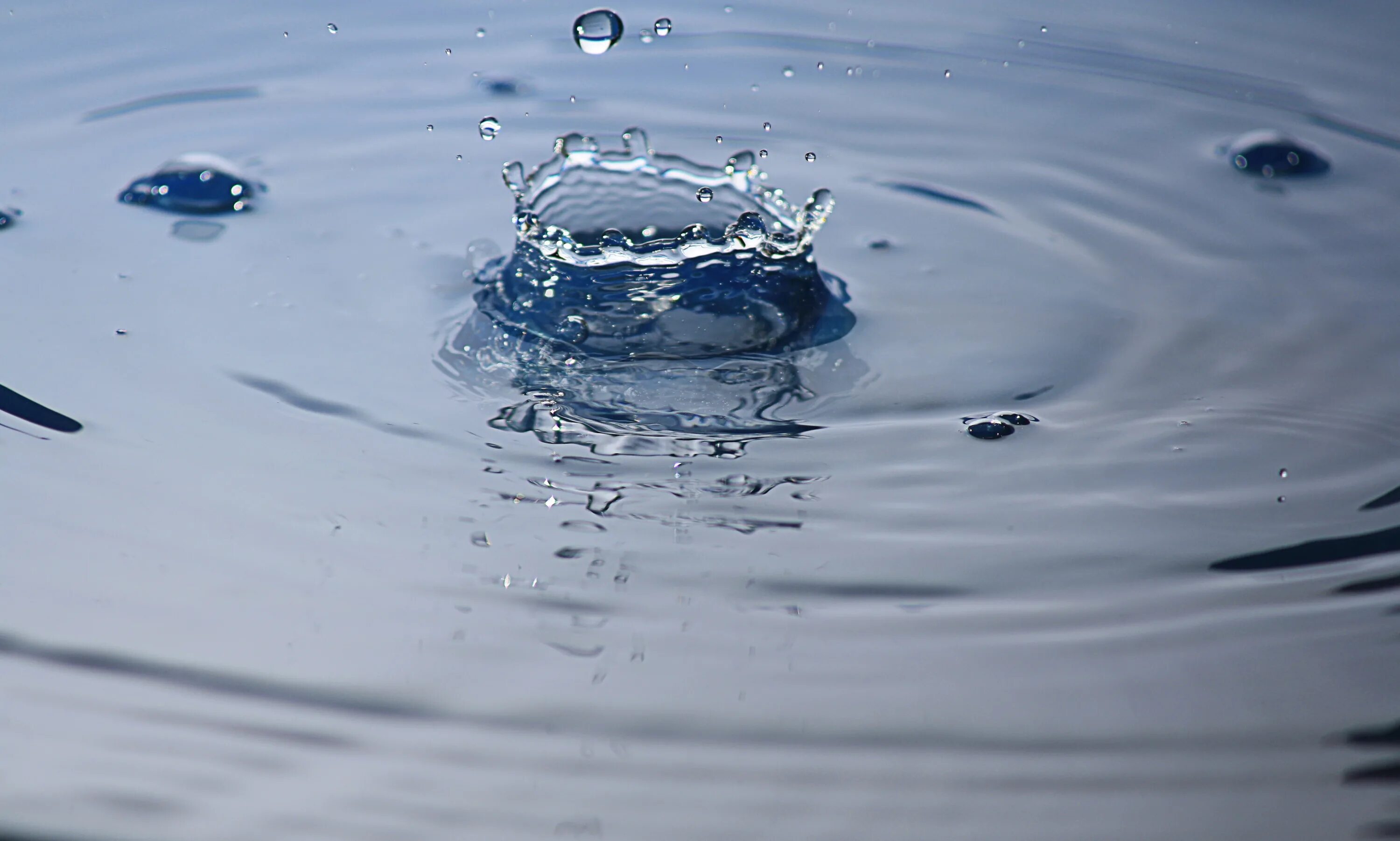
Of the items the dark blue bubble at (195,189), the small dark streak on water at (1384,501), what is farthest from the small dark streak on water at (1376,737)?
the dark blue bubble at (195,189)

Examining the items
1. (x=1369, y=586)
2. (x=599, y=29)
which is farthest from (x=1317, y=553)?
(x=599, y=29)

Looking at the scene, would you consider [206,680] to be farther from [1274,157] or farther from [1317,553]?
[1274,157]

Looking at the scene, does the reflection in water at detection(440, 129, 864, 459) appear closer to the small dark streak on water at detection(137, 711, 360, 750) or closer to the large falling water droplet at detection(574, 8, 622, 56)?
the large falling water droplet at detection(574, 8, 622, 56)

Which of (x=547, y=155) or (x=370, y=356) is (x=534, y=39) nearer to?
(x=547, y=155)

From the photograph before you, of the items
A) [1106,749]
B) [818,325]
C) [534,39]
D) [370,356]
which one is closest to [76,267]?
[370,356]

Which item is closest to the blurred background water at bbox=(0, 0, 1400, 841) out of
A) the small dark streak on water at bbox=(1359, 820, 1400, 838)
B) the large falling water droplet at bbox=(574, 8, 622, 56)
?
the small dark streak on water at bbox=(1359, 820, 1400, 838)

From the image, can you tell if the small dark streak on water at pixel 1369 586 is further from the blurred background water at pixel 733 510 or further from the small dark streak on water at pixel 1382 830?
the small dark streak on water at pixel 1382 830
